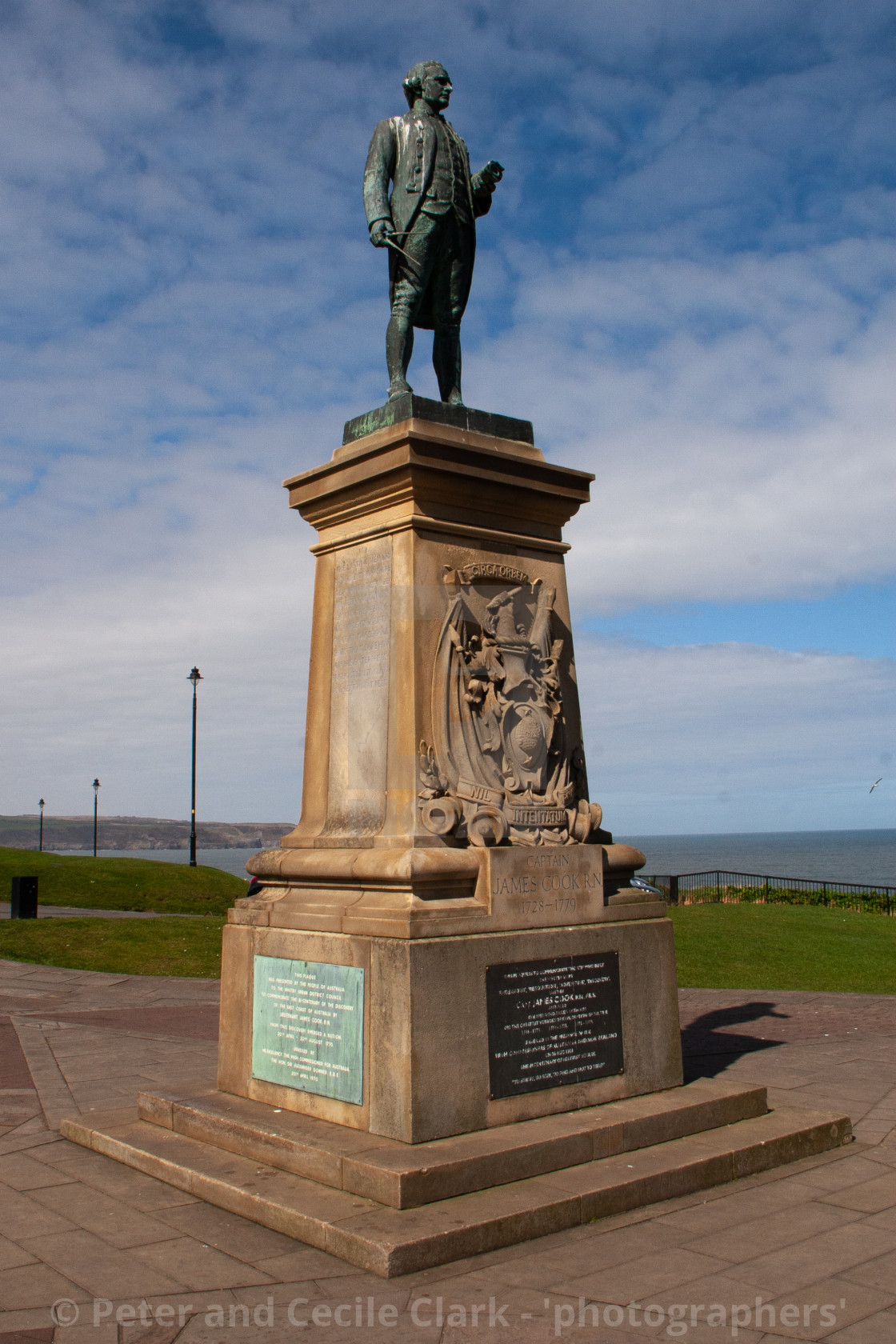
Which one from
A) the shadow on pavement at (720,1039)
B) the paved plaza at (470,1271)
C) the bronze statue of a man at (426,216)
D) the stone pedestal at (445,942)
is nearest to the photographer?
the paved plaza at (470,1271)

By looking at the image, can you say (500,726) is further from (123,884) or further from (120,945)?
(123,884)

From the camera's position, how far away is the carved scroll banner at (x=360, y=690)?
21.1ft

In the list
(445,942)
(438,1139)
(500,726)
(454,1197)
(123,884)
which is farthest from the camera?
(123,884)

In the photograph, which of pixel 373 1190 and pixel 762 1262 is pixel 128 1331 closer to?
pixel 373 1190

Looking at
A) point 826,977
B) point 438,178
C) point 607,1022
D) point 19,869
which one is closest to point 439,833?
point 607,1022

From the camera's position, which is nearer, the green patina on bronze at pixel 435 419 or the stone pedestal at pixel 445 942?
the stone pedestal at pixel 445 942

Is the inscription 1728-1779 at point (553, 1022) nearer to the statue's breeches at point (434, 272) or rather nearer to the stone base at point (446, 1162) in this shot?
the stone base at point (446, 1162)

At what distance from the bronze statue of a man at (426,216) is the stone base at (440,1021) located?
3.38 m

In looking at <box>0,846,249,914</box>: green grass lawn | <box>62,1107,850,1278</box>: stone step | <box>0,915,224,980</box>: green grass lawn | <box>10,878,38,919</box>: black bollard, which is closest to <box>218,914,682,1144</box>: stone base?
<box>62,1107,850,1278</box>: stone step

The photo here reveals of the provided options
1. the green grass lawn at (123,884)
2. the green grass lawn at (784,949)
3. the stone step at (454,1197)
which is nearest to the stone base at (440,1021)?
the stone step at (454,1197)

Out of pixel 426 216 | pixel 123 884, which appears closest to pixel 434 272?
pixel 426 216

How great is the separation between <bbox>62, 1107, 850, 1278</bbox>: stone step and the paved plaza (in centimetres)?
7

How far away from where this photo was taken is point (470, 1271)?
449 cm

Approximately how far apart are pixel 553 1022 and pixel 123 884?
78.1 ft
